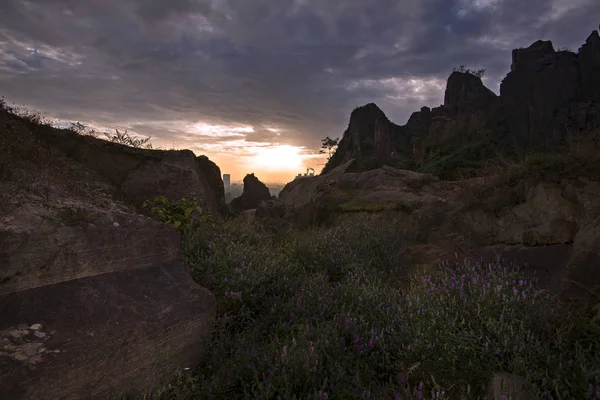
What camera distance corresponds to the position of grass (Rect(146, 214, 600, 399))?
289cm

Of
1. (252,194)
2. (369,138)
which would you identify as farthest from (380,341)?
(369,138)

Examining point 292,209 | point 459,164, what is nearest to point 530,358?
point 292,209

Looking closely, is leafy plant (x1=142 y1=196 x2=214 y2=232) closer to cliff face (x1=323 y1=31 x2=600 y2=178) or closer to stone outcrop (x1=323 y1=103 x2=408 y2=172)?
cliff face (x1=323 y1=31 x2=600 y2=178)

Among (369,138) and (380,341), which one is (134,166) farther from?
(369,138)

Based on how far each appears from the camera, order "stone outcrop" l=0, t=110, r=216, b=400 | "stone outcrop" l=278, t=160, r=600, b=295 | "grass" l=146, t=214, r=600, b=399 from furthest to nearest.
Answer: "stone outcrop" l=278, t=160, r=600, b=295 < "grass" l=146, t=214, r=600, b=399 < "stone outcrop" l=0, t=110, r=216, b=400

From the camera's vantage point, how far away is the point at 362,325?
390cm

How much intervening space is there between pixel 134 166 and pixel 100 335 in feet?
18.6

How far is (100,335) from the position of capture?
295 cm

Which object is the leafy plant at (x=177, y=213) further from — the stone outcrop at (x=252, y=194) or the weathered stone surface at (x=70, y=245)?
the stone outcrop at (x=252, y=194)

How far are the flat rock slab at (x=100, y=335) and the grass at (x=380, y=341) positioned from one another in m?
0.29

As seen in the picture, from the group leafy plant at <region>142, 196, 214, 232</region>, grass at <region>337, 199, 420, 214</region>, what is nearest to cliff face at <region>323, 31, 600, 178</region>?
grass at <region>337, 199, 420, 214</region>

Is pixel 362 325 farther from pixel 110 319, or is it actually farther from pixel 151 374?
pixel 110 319

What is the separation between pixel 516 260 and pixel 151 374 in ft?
18.4

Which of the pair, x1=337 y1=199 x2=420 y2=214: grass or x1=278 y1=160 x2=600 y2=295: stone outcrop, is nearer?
x1=278 y1=160 x2=600 y2=295: stone outcrop
